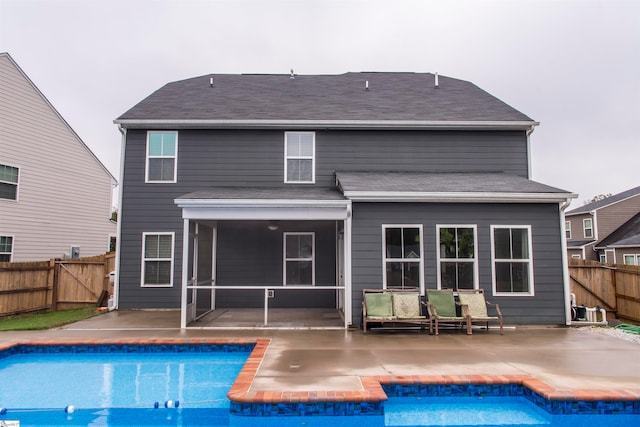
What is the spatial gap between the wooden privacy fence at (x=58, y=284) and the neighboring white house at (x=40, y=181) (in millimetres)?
3458

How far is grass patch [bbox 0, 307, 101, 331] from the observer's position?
8312 mm

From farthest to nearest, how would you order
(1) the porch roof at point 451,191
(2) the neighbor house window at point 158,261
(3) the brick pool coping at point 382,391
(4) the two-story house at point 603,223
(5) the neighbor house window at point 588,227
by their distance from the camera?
(5) the neighbor house window at point 588,227 < (4) the two-story house at point 603,223 < (2) the neighbor house window at point 158,261 < (1) the porch roof at point 451,191 < (3) the brick pool coping at point 382,391

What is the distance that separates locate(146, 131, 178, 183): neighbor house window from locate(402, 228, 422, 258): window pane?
21.4 feet

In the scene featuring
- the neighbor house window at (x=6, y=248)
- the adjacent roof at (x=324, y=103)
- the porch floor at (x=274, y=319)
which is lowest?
the porch floor at (x=274, y=319)

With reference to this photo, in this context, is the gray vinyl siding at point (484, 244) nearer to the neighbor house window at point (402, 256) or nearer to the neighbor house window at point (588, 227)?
the neighbor house window at point (402, 256)

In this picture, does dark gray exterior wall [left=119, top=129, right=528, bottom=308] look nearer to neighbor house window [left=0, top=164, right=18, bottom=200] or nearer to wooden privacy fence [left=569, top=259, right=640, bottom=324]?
wooden privacy fence [left=569, top=259, right=640, bottom=324]

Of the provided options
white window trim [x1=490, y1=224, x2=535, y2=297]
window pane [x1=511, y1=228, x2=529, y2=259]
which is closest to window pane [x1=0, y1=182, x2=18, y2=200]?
white window trim [x1=490, y1=224, x2=535, y2=297]

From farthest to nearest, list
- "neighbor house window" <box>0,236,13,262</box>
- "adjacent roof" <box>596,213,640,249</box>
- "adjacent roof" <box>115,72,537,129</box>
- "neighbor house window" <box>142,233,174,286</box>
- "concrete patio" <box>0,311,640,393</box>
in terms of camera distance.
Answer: "adjacent roof" <box>596,213,640,249</box> → "neighbor house window" <box>0,236,13,262</box> → "adjacent roof" <box>115,72,537,129</box> → "neighbor house window" <box>142,233,174,286</box> → "concrete patio" <box>0,311,640,393</box>

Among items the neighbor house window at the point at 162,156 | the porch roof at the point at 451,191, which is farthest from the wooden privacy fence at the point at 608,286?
the neighbor house window at the point at 162,156

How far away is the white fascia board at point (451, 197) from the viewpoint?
816 cm

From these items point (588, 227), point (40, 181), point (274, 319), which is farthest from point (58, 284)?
point (588, 227)

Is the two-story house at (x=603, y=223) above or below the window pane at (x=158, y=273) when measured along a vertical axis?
above

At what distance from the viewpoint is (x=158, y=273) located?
35.1 feet

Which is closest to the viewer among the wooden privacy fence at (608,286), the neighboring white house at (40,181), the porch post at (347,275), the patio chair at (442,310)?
the patio chair at (442,310)
